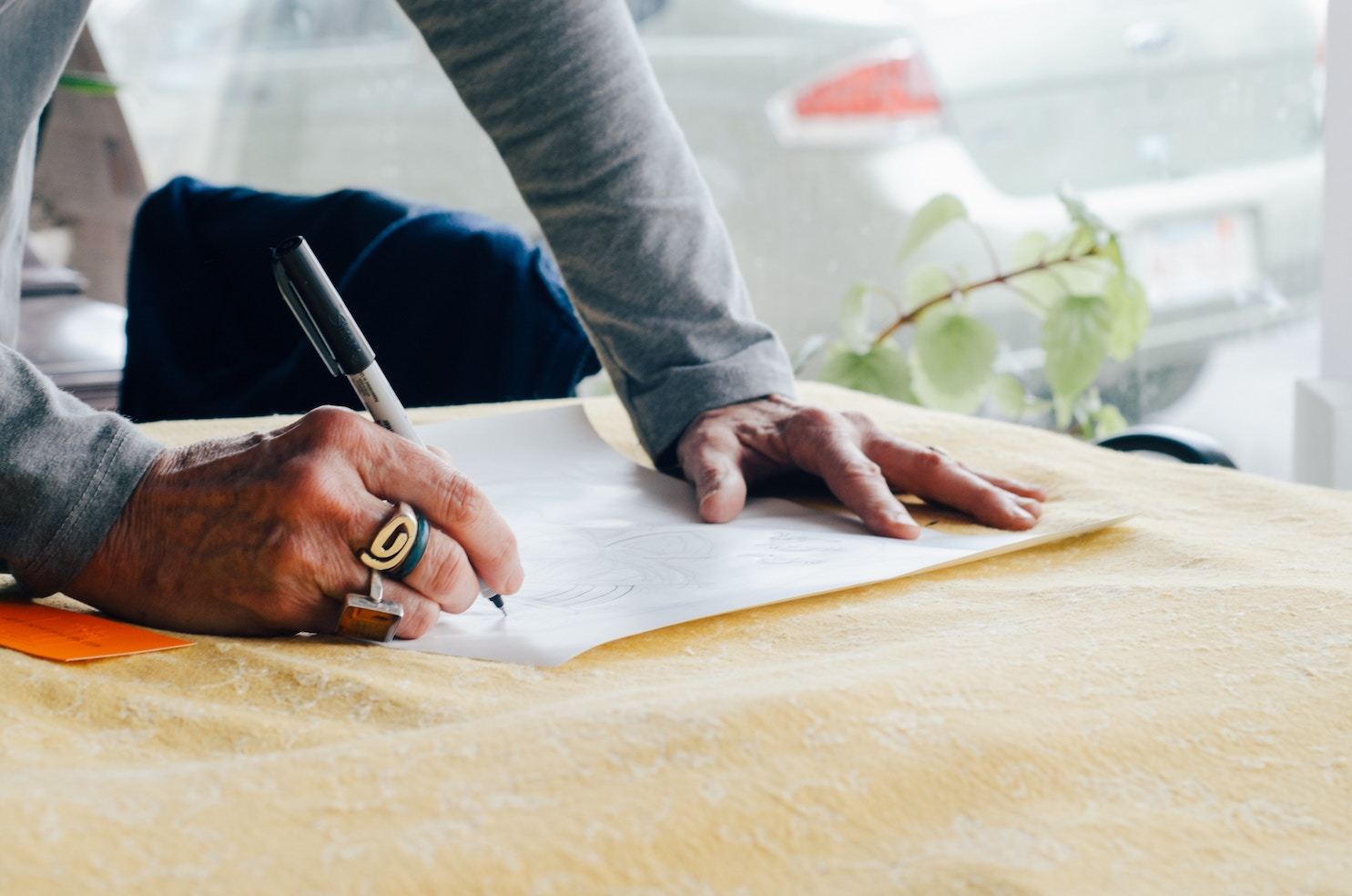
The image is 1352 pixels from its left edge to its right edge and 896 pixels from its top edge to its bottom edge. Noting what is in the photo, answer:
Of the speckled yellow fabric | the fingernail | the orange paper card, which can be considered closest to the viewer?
the speckled yellow fabric

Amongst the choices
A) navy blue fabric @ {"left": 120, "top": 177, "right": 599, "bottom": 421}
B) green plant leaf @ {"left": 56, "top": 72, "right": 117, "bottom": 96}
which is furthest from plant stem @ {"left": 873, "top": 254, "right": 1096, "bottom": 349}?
green plant leaf @ {"left": 56, "top": 72, "right": 117, "bottom": 96}

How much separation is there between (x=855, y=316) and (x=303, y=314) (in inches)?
58.0

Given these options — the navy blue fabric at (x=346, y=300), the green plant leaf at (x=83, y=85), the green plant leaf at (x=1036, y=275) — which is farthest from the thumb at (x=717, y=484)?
the green plant leaf at (x=83, y=85)

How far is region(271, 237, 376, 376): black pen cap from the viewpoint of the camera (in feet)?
2.31

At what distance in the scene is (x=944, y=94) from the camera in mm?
2586

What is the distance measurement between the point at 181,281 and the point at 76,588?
1.15 meters

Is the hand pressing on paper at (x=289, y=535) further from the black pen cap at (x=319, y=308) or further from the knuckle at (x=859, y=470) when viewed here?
the knuckle at (x=859, y=470)

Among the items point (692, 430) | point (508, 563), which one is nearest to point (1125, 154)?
point (692, 430)

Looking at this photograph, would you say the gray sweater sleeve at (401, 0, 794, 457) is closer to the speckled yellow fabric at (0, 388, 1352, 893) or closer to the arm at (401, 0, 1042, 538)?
the arm at (401, 0, 1042, 538)

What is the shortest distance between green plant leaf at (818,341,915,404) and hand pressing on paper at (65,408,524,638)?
1421 millimetres

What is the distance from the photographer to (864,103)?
2.65 m

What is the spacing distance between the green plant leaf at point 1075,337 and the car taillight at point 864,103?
0.82 metres

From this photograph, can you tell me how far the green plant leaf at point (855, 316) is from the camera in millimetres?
2086

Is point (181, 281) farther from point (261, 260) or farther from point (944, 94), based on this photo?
point (944, 94)
